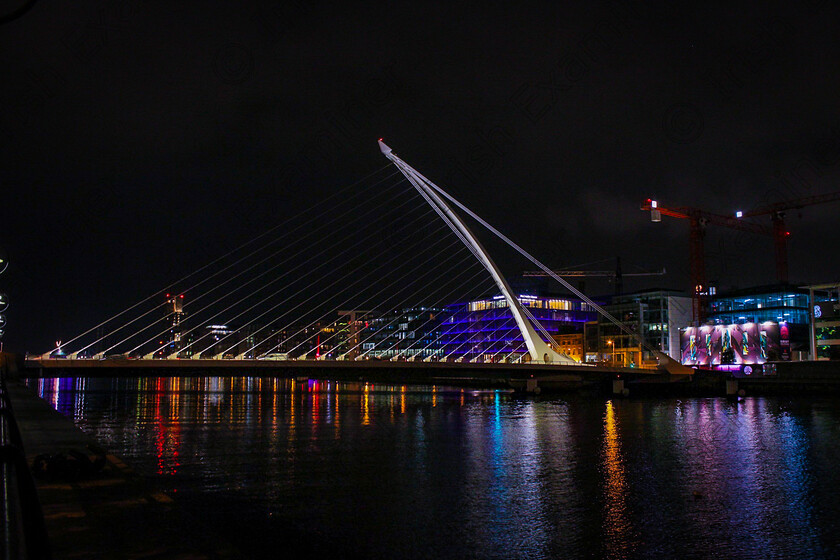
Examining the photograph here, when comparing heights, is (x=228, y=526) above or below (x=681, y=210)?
below

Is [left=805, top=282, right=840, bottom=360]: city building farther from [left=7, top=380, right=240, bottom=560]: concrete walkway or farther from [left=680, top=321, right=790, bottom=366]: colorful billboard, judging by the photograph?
[left=7, top=380, right=240, bottom=560]: concrete walkway

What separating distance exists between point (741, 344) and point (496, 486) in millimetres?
82889

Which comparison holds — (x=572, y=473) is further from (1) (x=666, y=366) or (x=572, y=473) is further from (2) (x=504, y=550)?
(1) (x=666, y=366)

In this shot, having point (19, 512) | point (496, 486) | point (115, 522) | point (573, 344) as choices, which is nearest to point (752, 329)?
point (573, 344)

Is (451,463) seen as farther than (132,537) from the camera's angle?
Yes

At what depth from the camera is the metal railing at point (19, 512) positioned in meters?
6.97

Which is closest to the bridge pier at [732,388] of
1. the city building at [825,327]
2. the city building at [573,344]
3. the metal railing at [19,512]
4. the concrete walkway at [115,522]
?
the city building at [825,327]

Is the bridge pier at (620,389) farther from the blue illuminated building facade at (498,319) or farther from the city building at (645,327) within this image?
the blue illuminated building facade at (498,319)

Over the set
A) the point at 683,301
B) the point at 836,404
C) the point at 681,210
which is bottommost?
the point at 836,404

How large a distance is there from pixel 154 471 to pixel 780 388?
6220 centimetres

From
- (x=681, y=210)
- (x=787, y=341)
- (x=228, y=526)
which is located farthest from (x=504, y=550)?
(x=681, y=210)

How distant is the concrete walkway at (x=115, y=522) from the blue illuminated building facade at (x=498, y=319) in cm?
10734

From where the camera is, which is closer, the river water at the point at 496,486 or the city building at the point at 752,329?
the river water at the point at 496,486

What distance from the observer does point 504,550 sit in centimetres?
1078
